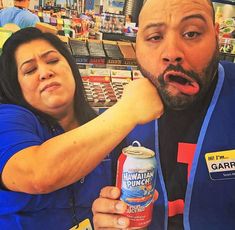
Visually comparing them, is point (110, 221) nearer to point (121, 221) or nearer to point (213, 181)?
point (121, 221)

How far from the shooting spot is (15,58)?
1358 mm

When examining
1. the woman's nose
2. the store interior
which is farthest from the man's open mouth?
the store interior

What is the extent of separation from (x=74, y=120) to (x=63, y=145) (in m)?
0.66

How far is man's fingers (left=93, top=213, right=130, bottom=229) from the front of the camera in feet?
2.90

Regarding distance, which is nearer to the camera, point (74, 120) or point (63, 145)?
point (63, 145)

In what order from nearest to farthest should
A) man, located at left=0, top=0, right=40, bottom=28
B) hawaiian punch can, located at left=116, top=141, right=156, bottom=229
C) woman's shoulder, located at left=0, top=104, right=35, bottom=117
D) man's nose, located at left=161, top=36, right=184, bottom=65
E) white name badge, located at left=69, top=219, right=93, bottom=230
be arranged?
hawaiian punch can, located at left=116, top=141, right=156, bottom=229 → man's nose, located at left=161, top=36, right=184, bottom=65 → woman's shoulder, located at left=0, top=104, right=35, bottom=117 → white name badge, located at left=69, top=219, right=93, bottom=230 → man, located at left=0, top=0, right=40, bottom=28

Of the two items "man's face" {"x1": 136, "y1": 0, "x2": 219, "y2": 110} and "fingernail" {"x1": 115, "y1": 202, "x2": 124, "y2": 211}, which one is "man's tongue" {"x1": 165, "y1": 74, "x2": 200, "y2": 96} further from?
"fingernail" {"x1": 115, "y1": 202, "x2": 124, "y2": 211}

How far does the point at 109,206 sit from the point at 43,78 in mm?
618

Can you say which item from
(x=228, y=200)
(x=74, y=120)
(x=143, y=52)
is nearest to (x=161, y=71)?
(x=143, y=52)

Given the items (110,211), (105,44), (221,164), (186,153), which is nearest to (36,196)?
(110,211)

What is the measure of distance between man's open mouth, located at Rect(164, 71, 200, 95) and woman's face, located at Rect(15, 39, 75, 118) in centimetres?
48

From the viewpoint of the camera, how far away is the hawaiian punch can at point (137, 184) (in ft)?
2.82

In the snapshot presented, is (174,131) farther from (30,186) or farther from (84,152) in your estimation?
(30,186)

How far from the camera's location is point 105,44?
278 centimetres
